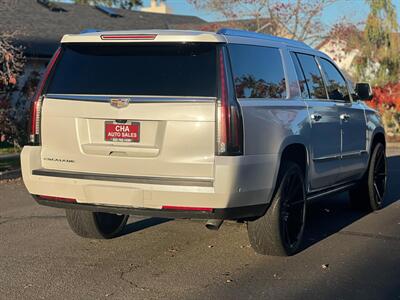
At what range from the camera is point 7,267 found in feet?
18.1

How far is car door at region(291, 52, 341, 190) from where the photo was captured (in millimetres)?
6332

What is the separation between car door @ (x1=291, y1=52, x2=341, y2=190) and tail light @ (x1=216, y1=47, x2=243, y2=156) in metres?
1.53

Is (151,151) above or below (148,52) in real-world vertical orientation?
below

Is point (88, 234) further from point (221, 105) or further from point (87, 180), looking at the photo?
point (221, 105)

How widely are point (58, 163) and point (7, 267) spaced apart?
1.10 meters

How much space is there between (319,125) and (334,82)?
3.89 ft

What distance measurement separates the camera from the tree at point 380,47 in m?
25.5

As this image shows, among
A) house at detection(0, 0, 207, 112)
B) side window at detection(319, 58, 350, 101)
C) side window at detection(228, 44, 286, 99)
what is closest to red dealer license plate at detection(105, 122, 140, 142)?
side window at detection(228, 44, 286, 99)

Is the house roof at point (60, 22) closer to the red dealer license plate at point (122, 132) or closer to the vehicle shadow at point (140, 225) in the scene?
the vehicle shadow at point (140, 225)

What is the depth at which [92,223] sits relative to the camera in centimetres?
634

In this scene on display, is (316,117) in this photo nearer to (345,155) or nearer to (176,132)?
(345,155)

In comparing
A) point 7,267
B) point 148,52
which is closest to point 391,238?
point 148,52

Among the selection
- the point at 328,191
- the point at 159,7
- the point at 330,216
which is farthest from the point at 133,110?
the point at 159,7

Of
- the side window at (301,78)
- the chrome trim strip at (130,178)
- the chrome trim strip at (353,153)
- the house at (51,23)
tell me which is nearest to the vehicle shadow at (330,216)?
the chrome trim strip at (353,153)
